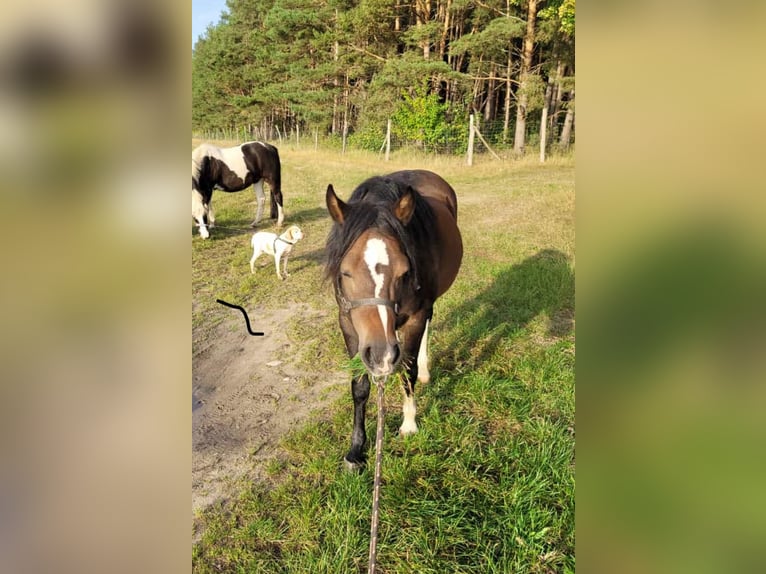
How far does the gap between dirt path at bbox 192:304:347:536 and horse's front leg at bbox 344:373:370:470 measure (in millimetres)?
537

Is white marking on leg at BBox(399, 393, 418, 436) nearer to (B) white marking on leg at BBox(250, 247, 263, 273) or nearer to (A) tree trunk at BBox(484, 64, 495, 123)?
(B) white marking on leg at BBox(250, 247, 263, 273)

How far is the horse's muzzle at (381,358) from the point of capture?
5.58 feet

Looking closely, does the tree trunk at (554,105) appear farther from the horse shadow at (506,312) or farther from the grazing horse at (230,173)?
the horse shadow at (506,312)

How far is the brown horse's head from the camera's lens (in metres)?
1.73

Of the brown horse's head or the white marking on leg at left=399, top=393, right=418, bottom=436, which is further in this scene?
the white marking on leg at left=399, top=393, right=418, bottom=436

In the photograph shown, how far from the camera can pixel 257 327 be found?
438 centimetres

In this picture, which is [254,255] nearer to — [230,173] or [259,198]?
[230,173]

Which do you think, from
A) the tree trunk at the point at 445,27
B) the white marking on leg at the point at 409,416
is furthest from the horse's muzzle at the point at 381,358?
the tree trunk at the point at 445,27

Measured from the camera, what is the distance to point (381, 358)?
172 cm

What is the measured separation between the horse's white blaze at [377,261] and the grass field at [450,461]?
102 cm

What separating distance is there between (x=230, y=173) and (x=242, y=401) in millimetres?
→ 5782

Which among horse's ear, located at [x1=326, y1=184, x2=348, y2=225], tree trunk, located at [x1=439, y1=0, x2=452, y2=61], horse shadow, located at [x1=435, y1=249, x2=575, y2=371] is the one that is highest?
tree trunk, located at [x1=439, y1=0, x2=452, y2=61]

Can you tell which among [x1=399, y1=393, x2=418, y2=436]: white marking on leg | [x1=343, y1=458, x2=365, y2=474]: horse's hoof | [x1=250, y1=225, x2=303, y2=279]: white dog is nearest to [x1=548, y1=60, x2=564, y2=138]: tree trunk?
[x1=250, y1=225, x2=303, y2=279]: white dog
